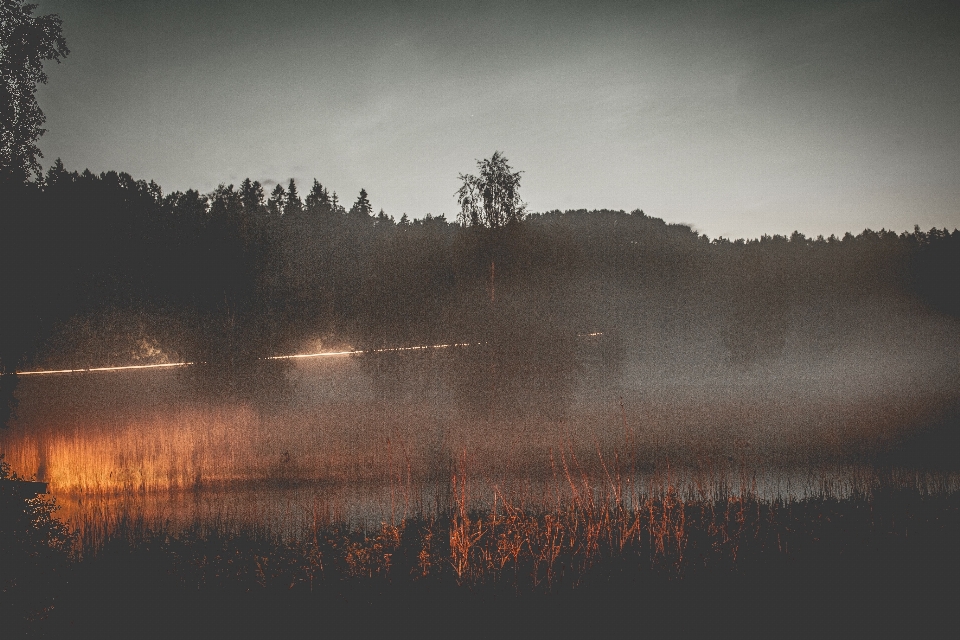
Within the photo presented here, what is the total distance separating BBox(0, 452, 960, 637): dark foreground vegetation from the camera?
17.0ft

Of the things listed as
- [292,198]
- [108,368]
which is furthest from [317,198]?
[108,368]

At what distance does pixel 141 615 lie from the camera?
20.0 feet

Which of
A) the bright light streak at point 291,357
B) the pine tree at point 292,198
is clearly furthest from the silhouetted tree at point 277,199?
the bright light streak at point 291,357

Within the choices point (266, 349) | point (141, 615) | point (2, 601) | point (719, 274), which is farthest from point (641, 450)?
point (719, 274)

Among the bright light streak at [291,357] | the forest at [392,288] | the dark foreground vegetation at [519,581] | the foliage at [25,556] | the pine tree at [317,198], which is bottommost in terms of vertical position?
the dark foreground vegetation at [519,581]

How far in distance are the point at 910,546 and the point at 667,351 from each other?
1622 inches

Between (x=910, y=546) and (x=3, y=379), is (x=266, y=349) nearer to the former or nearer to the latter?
(x=3, y=379)

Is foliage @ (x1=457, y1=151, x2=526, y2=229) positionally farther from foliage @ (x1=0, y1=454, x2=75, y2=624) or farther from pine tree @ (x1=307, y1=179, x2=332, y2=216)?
pine tree @ (x1=307, y1=179, x2=332, y2=216)

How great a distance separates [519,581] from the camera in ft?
19.9

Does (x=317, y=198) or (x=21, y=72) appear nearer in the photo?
(x=21, y=72)

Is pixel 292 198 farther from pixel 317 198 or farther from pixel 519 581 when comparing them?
pixel 519 581

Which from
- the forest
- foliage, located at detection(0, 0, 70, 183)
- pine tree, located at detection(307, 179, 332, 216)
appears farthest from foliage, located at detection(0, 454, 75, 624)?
pine tree, located at detection(307, 179, 332, 216)

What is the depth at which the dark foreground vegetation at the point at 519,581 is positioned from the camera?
5.18 m

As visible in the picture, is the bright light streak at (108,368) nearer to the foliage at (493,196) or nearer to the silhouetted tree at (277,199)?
the foliage at (493,196)
